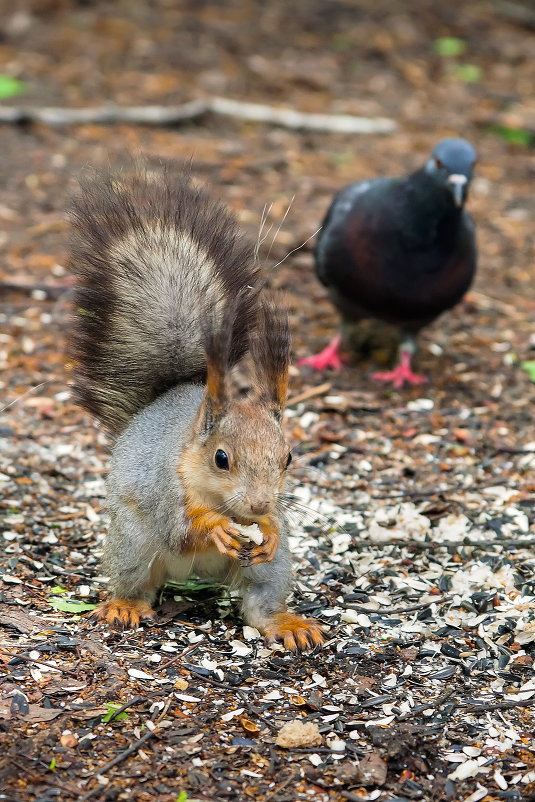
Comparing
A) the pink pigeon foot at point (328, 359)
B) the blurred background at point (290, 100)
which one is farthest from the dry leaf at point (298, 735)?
the blurred background at point (290, 100)

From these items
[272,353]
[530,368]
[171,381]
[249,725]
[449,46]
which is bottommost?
[530,368]

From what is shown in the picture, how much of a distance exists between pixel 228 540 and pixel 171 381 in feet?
2.99

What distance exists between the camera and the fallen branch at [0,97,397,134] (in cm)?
1051

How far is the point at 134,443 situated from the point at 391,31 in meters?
10.4

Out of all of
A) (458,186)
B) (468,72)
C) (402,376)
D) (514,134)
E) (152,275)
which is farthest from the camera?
(468,72)

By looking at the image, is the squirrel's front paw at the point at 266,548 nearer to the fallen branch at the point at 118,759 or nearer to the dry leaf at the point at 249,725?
the dry leaf at the point at 249,725

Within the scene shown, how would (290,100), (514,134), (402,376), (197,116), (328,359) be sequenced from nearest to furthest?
Result: 1. (402,376)
2. (328,359)
3. (197,116)
4. (514,134)
5. (290,100)

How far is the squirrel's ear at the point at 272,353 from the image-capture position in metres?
4.00

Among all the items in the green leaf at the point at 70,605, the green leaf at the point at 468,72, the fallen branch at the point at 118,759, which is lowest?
the green leaf at the point at 468,72

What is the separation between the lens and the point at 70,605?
4.48m

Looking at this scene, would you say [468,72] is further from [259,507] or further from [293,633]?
[259,507]

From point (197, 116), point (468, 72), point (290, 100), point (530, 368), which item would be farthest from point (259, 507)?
point (468, 72)

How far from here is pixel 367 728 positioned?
12.4ft

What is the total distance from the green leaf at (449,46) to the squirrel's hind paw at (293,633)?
409 inches
